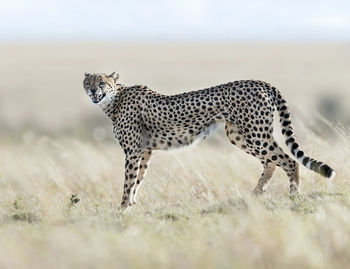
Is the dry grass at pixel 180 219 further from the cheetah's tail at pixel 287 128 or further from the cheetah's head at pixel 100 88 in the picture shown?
the cheetah's head at pixel 100 88

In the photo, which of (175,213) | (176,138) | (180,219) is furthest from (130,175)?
(180,219)

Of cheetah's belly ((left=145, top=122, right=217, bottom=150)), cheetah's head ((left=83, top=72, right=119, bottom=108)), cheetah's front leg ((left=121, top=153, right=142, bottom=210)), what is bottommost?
cheetah's front leg ((left=121, top=153, right=142, bottom=210))

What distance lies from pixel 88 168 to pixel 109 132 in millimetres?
5416

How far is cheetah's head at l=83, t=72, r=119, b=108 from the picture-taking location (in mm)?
6055

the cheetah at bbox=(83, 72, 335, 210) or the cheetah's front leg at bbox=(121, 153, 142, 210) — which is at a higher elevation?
the cheetah at bbox=(83, 72, 335, 210)

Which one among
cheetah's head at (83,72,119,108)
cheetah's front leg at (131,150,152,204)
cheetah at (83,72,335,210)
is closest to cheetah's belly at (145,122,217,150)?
cheetah at (83,72,335,210)

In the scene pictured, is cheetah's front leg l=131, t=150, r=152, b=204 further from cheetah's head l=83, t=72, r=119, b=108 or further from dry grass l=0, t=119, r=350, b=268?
cheetah's head l=83, t=72, r=119, b=108

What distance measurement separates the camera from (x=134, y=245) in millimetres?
3730

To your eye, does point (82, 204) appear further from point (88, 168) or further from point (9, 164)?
point (9, 164)

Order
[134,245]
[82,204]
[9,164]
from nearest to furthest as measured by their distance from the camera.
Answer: [134,245], [82,204], [9,164]

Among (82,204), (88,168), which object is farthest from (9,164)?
(82,204)

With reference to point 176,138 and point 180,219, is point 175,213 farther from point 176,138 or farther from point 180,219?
point 176,138

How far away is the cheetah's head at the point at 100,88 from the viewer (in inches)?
238

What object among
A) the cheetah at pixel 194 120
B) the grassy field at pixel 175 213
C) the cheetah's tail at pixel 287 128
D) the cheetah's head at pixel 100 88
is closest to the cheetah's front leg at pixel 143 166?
the cheetah at pixel 194 120
